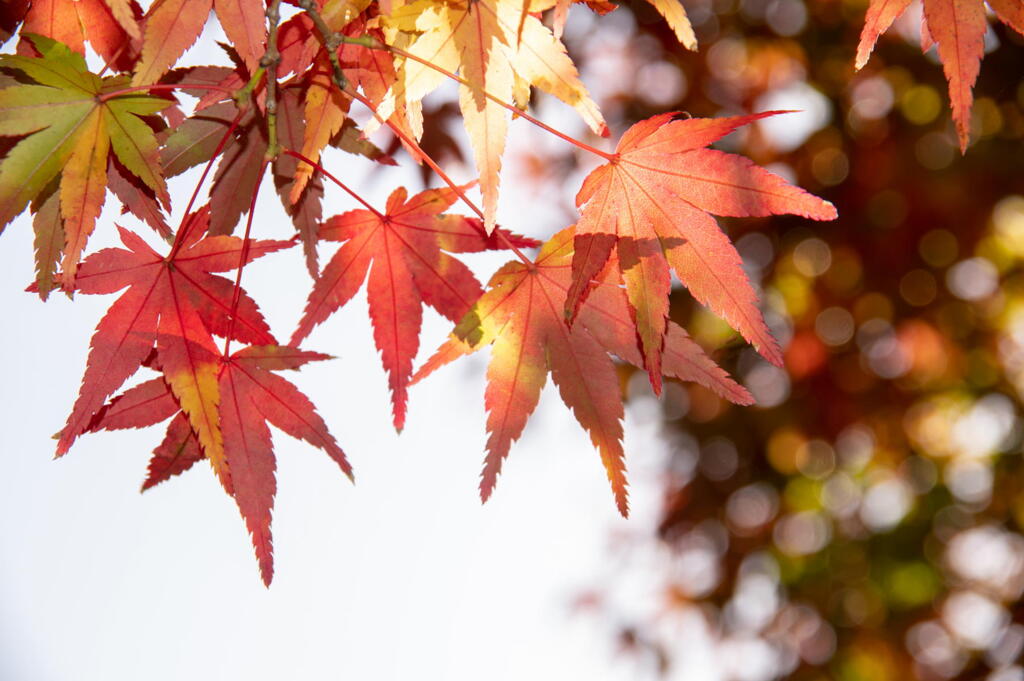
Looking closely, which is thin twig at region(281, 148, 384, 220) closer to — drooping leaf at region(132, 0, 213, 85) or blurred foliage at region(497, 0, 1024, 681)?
drooping leaf at region(132, 0, 213, 85)

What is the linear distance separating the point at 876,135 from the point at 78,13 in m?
2.37

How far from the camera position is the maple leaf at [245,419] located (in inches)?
24.5

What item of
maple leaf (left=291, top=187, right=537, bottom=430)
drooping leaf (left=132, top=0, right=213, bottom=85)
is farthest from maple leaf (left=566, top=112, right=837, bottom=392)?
drooping leaf (left=132, top=0, right=213, bottom=85)

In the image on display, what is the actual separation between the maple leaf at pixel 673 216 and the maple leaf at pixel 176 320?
289mm

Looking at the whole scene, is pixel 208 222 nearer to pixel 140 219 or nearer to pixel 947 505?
pixel 140 219

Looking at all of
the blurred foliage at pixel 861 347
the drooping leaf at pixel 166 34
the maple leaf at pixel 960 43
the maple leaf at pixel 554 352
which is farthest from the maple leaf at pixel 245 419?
the blurred foliage at pixel 861 347

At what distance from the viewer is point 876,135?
2332 millimetres

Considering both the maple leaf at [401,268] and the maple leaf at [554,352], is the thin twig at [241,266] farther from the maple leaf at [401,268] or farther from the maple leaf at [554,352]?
the maple leaf at [554,352]

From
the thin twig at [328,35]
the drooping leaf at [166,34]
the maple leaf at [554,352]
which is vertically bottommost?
the maple leaf at [554,352]

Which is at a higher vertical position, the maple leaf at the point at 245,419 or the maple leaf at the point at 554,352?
the maple leaf at the point at 245,419

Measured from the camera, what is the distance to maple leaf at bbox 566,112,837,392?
0.52 meters

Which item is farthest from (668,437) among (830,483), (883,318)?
(883,318)

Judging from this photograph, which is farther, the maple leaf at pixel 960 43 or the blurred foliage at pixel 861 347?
the blurred foliage at pixel 861 347

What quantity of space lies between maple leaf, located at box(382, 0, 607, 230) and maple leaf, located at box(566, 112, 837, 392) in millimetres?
77
